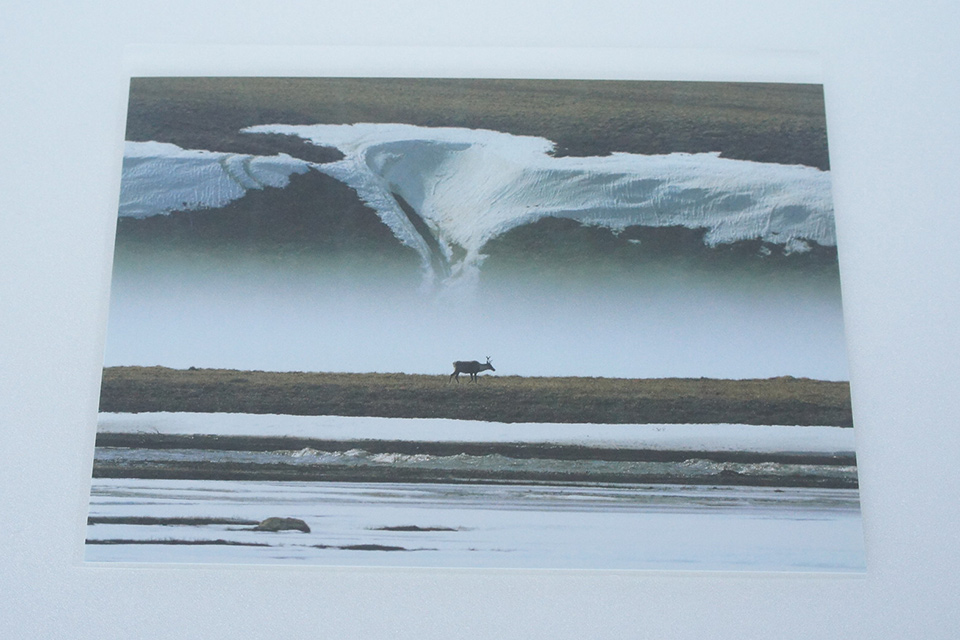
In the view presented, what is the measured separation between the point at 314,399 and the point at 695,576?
4.12 feet

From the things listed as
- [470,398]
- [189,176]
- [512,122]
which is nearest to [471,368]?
[470,398]

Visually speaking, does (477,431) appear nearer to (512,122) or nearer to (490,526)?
(490,526)

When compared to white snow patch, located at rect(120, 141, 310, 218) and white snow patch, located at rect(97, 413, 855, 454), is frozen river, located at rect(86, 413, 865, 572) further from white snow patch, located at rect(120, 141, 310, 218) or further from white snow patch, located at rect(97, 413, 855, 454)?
white snow patch, located at rect(120, 141, 310, 218)

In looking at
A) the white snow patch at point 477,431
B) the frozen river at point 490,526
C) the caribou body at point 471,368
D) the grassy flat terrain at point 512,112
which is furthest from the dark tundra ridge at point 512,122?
the frozen river at point 490,526

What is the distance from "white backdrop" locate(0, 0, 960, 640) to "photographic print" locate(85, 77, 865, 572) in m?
0.07

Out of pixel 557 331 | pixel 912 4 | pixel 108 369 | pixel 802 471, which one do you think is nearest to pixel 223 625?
pixel 108 369

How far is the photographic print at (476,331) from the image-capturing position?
7.34ft

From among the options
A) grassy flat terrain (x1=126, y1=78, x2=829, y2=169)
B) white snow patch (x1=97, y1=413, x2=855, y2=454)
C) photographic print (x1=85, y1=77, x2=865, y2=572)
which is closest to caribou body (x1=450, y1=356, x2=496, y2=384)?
photographic print (x1=85, y1=77, x2=865, y2=572)

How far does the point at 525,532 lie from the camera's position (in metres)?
2.22

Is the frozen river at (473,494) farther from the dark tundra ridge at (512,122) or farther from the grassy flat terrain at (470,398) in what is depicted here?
the dark tundra ridge at (512,122)

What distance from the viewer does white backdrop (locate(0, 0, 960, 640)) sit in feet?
7.20

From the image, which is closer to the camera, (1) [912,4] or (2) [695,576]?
(2) [695,576]

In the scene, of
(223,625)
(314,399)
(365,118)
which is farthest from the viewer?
(365,118)

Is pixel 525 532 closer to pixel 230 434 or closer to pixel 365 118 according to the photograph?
pixel 230 434
